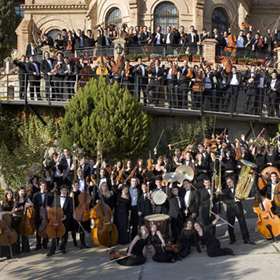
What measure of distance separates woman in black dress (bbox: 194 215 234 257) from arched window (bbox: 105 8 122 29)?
19279 mm

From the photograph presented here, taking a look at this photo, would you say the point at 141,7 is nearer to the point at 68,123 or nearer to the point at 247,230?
the point at 68,123

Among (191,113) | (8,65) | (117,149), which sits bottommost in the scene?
(117,149)

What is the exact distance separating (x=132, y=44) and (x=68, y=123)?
736 cm

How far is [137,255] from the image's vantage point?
9172 millimetres

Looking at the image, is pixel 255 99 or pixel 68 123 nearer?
pixel 68 123

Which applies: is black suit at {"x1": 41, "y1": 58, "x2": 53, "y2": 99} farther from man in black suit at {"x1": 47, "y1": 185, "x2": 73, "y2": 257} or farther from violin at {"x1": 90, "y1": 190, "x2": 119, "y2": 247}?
violin at {"x1": 90, "y1": 190, "x2": 119, "y2": 247}

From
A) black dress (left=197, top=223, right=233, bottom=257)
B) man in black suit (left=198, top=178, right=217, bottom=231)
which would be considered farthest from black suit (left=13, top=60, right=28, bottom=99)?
black dress (left=197, top=223, right=233, bottom=257)

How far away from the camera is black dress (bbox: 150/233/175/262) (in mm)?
9148

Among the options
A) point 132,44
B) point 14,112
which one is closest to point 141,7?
point 132,44

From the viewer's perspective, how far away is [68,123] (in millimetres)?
14875

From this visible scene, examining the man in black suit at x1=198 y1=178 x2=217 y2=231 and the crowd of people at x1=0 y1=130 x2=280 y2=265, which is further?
the man in black suit at x1=198 y1=178 x2=217 y2=231

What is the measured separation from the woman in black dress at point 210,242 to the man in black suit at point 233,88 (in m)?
7.25

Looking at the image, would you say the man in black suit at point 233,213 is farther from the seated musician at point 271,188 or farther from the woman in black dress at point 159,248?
the woman in black dress at point 159,248

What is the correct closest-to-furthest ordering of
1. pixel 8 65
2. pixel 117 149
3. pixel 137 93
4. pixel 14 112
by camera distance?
pixel 117 149, pixel 137 93, pixel 14 112, pixel 8 65
